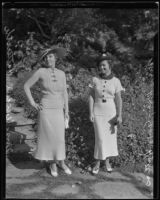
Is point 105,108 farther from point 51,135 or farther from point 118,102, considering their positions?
point 51,135

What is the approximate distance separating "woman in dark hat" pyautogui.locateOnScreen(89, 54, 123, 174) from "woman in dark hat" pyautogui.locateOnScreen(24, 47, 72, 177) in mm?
352

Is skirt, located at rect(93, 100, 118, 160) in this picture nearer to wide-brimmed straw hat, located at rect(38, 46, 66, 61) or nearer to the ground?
the ground

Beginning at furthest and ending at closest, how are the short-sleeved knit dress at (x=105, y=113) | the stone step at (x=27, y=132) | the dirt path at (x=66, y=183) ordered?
the stone step at (x=27, y=132) → the short-sleeved knit dress at (x=105, y=113) → the dirt path at (x=66, y=183)

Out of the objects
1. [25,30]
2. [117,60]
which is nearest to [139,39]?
[117,60]

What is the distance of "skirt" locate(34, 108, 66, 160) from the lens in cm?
349

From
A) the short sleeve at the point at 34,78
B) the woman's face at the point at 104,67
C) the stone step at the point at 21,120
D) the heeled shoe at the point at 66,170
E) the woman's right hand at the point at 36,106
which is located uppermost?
the woman's face at the point at 104,67

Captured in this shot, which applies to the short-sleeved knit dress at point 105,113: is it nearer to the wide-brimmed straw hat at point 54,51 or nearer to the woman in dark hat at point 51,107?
the woman in dark hat at point 51,107

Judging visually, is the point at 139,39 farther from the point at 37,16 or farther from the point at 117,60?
the point at 37,16

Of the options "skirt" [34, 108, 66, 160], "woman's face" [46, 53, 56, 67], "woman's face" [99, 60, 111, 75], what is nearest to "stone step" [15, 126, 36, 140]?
"skirt" [34, 108, 66, 160]

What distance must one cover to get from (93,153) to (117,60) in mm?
1880

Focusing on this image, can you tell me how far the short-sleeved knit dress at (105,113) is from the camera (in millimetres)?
3580

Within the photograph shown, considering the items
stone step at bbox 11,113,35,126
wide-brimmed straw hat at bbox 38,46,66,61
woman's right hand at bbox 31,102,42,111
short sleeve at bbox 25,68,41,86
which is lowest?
stone step at bbox 11,113,35,126

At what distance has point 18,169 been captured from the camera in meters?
3.78

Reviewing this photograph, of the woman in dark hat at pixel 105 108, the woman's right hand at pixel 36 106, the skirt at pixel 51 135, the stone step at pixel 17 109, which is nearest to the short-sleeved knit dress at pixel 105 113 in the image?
the woman in dark hat at pixel 105 108
